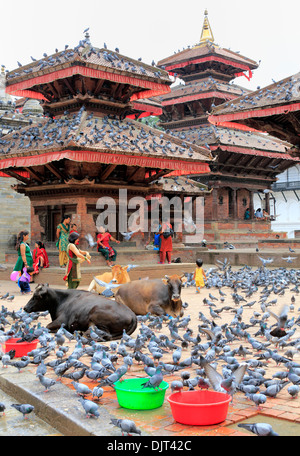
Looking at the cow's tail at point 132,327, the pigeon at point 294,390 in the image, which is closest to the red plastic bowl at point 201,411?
the pigeon at point 294,390

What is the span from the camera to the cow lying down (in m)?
8.22

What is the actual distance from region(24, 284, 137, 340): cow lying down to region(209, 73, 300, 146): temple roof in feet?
32.1

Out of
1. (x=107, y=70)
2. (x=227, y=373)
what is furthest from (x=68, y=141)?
(x=227, y=373)

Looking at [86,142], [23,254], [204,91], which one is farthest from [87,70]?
[204,91]

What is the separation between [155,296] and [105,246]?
7069mm

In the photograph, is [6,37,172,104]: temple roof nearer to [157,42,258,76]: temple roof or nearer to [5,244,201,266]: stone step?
[5,244,201,266]: stone step

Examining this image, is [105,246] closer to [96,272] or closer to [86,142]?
[96,272]

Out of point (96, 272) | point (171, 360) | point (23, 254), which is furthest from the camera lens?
point (96, 272)

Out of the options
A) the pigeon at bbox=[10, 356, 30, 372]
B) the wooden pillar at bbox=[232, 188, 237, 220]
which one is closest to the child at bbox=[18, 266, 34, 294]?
the pigeon at bbox=[10, 356, 30, 372]

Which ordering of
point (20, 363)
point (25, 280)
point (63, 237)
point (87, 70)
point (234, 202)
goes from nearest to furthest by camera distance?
1. point (20, 363)
2. point (25, 280)
3. point (63, 237)
4. point (87, 70)
5. point (234, 202)

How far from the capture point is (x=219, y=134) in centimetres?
3200

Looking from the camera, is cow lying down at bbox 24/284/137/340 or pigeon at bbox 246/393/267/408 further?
cow lying down at bbox 24/284/137/340

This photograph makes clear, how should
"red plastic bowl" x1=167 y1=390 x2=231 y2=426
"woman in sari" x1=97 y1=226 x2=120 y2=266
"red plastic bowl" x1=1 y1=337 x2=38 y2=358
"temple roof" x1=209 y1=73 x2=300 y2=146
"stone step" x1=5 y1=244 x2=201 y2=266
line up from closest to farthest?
1. "red plastic bowl" x1=167 y1=390 x2=231 y2=426
2. "red plastic bowl" x1=1 y1=337 x2=38 y2=358
3. "temple roof" x1=209 y1=73 x2=300 y2=146
4. "woman in sari" x1=97 y1=226 x2=120 y2=266
5. "stone step" x1=5 y1=244 x2=201 y2=266

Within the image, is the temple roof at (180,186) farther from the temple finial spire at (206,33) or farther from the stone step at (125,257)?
the temple finial spire at (206,33)
